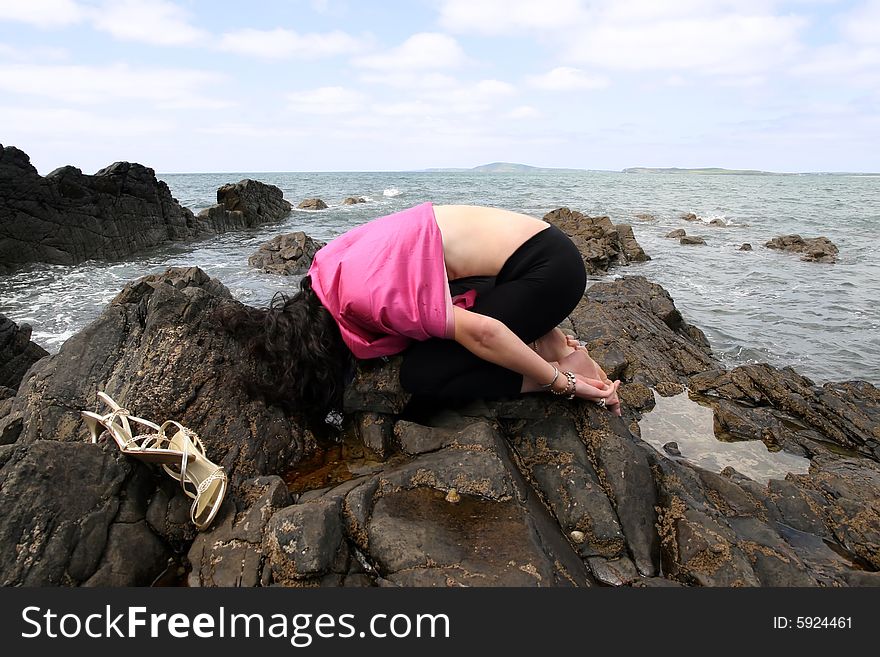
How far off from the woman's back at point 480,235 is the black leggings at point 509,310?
0.07m

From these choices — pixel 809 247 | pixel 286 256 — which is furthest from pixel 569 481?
pixel 809 247

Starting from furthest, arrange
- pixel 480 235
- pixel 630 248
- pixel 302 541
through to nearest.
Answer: pixel 630 248, pixel 480 235, pixel 302 541

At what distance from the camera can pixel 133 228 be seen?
20.1 m

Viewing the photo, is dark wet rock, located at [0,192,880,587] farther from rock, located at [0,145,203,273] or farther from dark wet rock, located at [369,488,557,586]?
rock, located at [0,145,203,273]

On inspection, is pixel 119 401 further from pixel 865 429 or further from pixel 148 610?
pixel 865 429

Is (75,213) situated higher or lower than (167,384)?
lower

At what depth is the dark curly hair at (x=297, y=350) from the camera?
10.7 ft

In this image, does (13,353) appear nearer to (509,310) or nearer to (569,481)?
(509,310)

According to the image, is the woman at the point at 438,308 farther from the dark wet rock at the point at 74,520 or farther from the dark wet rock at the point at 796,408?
the dark wet rock at the point at 796,408

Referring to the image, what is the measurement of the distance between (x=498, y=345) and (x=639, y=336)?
183 inches

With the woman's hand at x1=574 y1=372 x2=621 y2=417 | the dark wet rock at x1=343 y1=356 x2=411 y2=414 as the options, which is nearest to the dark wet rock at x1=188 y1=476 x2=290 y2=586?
the dark wet rock at x1=343 y1=356 x2=411 y2=414

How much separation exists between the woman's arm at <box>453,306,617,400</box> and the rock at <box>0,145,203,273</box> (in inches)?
747

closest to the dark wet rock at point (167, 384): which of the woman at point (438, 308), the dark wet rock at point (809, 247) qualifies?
the woman at point (438, 308)

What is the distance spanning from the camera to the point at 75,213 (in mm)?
18156
